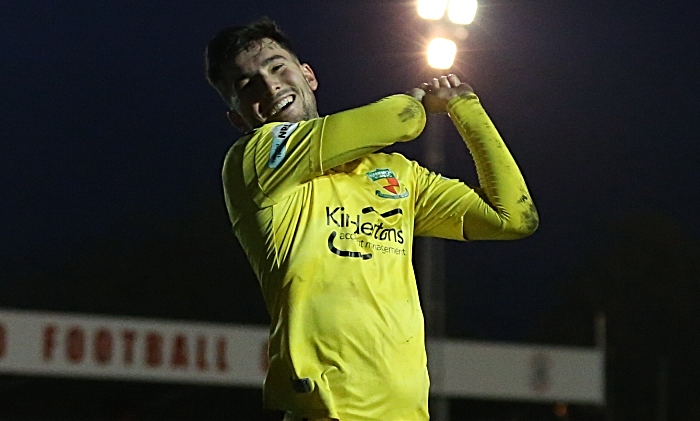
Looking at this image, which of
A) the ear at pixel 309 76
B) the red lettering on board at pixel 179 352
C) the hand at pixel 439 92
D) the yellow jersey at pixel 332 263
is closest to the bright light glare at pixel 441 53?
the ear at pixel 309 76

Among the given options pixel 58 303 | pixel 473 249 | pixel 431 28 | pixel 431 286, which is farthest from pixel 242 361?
pixel 473 249

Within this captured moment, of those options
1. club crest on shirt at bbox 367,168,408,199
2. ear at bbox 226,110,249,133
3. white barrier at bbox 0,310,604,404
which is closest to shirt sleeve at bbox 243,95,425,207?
club crest on shirt at bbox 367,168,408,199

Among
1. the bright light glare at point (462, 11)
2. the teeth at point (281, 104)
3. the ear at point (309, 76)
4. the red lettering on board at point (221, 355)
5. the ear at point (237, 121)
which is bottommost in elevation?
Answer: the red lettering on board at point (221, 355)

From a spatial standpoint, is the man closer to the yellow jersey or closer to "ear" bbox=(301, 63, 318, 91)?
the yellow jersey

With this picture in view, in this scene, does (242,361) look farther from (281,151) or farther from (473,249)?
(473,249)

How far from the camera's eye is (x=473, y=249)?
30219 mm

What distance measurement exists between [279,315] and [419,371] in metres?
0.36

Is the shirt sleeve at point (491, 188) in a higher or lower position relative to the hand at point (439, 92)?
lower

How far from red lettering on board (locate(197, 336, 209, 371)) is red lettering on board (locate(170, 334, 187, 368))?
0.18 metres

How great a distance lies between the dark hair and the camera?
10.2 feet

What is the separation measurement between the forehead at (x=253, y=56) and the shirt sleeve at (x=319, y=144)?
1.04ft

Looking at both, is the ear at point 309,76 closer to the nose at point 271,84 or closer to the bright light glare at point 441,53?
the nose at point 271,84

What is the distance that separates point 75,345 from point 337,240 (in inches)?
452

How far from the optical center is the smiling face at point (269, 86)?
3.04 meters
